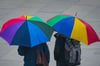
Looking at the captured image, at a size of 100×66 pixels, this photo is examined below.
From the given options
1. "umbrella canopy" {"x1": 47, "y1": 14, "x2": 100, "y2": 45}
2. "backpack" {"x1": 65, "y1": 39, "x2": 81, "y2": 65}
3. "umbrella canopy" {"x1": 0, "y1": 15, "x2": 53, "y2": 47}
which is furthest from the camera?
"backpack" {"x1": 65, "y1": 39, "x2": 81, "y2": 65}

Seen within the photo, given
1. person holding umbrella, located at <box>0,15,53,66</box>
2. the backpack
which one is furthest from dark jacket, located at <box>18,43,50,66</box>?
the backpack

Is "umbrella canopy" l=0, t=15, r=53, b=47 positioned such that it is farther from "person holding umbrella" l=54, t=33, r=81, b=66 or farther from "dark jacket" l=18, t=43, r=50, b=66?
"person holding umbrella" l=54, t=33, r=81, b=66

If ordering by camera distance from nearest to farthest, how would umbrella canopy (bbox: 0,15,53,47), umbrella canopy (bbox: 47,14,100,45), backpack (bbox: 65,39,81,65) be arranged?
umbrella canopy (bbox: 0,15,53,47) < umbrella canopy (bbox: 47,14,100,45) < backpack (bbox: 65,39,81,65)

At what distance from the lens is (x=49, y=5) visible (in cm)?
1420

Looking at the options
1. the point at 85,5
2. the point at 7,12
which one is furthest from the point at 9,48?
the point at 85,5

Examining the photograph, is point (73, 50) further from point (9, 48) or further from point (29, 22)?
point (9, 48)

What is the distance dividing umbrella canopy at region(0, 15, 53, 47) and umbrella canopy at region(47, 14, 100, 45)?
0.25m

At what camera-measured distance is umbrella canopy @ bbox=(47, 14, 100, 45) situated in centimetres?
627

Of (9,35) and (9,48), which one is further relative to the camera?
(9,48)

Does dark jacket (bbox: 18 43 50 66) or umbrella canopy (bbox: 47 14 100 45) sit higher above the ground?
umbrella canopy (bbox: 47 14 100 45)

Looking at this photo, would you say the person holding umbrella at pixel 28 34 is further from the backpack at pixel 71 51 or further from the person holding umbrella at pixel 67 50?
the backpack at pixel 71 51

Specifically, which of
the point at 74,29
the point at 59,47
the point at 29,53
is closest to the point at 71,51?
the point at 59,47

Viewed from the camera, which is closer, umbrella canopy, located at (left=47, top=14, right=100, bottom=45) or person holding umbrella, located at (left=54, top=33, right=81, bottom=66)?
umbrella canopy, located at (left=47, top=14, right=100, bottom=45)

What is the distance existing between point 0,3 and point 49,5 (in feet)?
6.22
